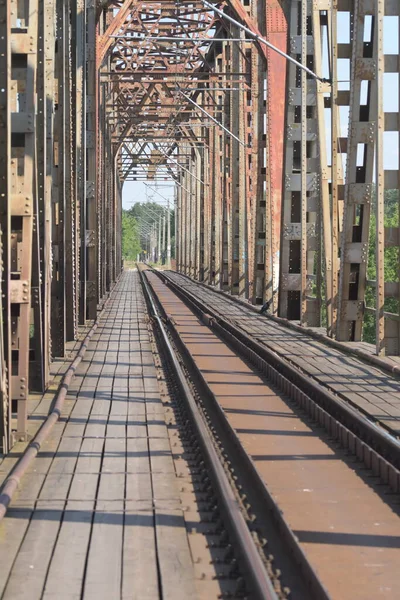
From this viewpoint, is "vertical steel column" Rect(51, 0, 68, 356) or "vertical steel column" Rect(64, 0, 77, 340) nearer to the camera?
"vertical steel column" Rect(51, 0, 68, 356)

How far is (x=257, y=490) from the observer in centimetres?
724

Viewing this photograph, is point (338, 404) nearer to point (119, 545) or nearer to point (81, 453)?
point (81, 453)

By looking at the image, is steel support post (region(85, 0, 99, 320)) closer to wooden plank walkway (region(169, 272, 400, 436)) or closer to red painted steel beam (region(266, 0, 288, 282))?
wooden plank walkway (region(169, 272, 400, 436))

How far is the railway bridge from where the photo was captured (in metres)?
5.66

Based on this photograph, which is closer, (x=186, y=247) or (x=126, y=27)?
(x=126, y=27)

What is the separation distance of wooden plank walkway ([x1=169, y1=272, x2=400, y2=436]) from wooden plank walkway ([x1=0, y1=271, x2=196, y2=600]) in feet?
6.64

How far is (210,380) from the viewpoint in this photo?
13.7 metres

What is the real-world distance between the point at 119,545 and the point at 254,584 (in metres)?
1.09

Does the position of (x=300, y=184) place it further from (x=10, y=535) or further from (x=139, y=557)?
(x=139, y=557)

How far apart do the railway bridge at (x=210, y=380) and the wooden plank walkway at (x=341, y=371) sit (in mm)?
47

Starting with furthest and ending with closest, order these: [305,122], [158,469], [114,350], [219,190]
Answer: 1. [219,190]
2. [305,122]
3. [114,350]
4. [158,469]

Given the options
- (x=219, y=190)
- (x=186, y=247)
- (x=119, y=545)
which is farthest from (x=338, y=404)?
(x=186, y=247)

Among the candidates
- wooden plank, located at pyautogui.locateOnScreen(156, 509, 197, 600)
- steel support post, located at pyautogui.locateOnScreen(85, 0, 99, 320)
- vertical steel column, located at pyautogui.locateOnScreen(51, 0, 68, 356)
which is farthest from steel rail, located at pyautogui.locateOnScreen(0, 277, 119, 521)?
steel support post, located at pyautogui.locateOnScreen(85, 0, 99, 320)

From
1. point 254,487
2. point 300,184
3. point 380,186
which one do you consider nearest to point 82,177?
point 300,184
